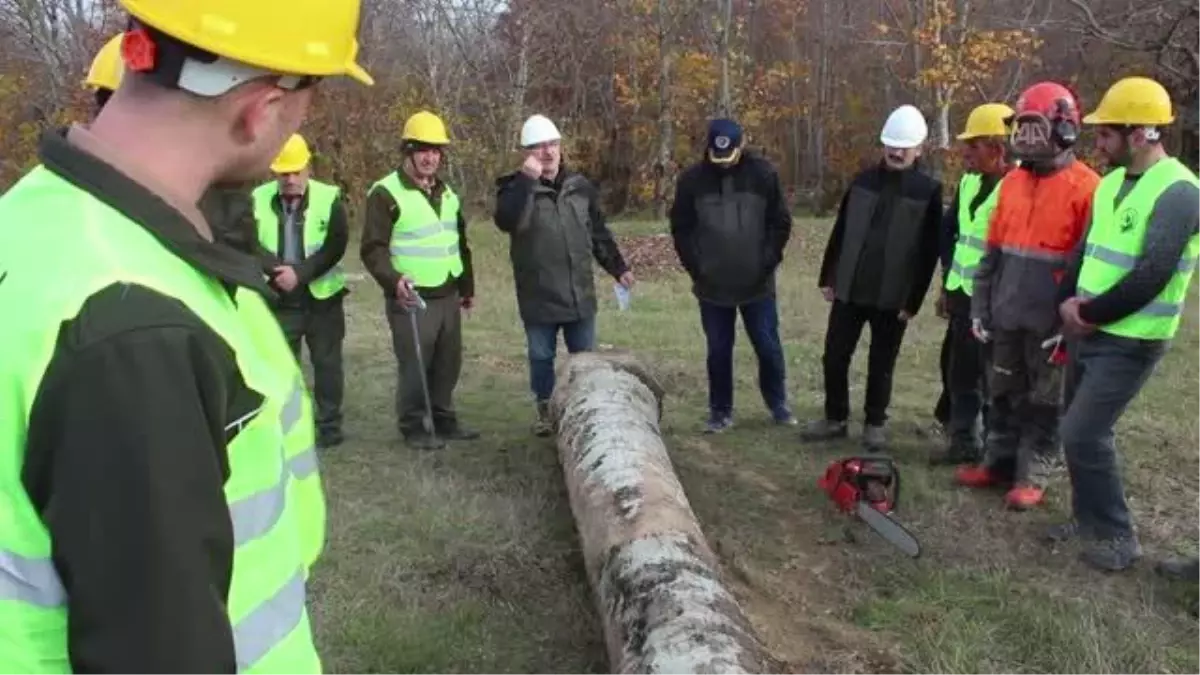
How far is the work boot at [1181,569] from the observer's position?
4555mm

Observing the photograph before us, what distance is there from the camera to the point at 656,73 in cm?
2530

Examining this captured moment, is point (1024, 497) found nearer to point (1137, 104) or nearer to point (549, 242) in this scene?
point (1137, 104)

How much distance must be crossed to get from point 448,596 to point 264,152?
127 inches

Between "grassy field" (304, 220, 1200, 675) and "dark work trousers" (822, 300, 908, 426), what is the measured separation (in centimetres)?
28

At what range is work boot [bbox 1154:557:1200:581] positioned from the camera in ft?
14.9

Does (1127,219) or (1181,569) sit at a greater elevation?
(1127,219)

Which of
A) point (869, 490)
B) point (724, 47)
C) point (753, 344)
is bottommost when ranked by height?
point (869, 490)

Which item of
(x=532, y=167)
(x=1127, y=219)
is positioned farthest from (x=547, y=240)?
(x=1127, y=219)

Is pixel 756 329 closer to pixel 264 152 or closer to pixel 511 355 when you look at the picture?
pixel 511 355

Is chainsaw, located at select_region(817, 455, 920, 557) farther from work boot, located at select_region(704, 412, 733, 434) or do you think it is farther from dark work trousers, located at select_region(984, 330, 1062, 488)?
work boot, located at select_region(704, 412, 733, 434)

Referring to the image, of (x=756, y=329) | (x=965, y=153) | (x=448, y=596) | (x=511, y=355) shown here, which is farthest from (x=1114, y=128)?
(x=511, y=355)

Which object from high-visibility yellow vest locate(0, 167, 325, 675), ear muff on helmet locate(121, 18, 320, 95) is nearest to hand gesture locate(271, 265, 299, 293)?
high-visibility yellow vest locate(0, 167, 325, 675)

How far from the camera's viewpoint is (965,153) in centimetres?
629

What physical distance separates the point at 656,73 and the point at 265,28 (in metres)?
24.7
